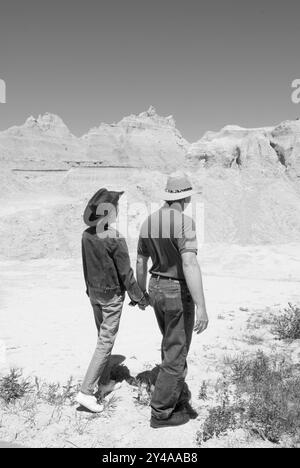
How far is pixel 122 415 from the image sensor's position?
353 cm

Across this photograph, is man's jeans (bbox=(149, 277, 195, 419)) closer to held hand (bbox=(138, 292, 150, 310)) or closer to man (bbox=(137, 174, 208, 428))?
man (bbox=(137, 174, 208, 428))

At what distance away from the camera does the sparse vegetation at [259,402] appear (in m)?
3.19

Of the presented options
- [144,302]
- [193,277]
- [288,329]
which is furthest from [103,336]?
[288,329]

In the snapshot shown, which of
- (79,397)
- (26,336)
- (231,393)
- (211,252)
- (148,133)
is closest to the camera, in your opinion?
(79,397)

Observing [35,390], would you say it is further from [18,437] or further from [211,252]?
[211,252]

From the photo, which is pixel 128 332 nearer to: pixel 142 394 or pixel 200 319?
pixel 142 394

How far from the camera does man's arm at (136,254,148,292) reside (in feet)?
11.4

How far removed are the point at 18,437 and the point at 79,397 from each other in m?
0.55

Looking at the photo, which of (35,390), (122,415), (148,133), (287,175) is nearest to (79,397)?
(122,415)

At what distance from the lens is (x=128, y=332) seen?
20.0 ft

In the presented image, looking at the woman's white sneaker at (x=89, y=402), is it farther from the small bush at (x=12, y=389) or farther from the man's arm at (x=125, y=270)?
the man's arm at (x=125, y=270)

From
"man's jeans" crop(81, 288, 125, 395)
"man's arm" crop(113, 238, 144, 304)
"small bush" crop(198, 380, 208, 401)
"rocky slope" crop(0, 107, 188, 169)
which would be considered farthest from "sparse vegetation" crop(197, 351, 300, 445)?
"rocky slope" crop(0, 107, 188, 169)

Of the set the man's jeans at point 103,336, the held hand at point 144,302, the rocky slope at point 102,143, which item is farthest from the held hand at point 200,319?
the rocky slope at point 102,143

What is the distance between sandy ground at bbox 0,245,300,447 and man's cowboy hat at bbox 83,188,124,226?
164cm
